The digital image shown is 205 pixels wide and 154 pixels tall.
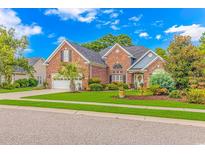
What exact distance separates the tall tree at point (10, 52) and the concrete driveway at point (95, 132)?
26167 mm

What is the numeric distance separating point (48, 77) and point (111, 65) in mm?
9143

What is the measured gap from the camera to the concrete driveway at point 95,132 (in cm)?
589

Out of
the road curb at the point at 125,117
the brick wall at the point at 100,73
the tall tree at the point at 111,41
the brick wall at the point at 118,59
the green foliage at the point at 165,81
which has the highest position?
the tall tree at the point at 111,41

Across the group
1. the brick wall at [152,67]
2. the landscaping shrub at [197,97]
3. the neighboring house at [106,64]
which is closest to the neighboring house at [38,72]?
the neighboring house at [106,64]

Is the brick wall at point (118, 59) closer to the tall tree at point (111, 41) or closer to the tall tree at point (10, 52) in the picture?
the tall tree at point (10, 52)

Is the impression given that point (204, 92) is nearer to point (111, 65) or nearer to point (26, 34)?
point (111, 65)

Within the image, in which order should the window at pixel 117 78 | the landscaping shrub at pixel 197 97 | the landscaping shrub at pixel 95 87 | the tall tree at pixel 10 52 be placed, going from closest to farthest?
the landscaping shrub at pixel 197 97 → the landscaping shrub at pixel 95 87 → the tall tree at pixel 10 52 → the window at pixel 117 78

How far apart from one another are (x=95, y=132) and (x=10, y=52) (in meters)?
29.3

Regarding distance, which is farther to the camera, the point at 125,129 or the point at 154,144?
the point at 125,129

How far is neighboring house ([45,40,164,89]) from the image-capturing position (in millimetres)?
29844

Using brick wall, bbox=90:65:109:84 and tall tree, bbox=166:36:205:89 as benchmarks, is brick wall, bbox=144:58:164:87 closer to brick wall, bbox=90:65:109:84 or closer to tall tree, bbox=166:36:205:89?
brick wall, bbox=90:65:109:84

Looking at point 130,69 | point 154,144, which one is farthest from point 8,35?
point 154,144

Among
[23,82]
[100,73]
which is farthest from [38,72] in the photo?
[100,73]
